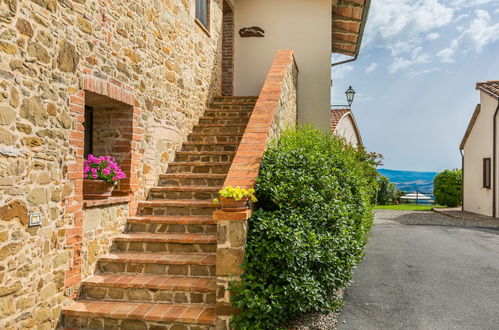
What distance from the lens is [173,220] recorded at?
4.79 metres

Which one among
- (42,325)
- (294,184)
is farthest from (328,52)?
(42,325)

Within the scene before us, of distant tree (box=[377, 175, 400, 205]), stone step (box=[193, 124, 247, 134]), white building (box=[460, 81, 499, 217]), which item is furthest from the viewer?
distant tree (box=[377, 175, 400, 205])

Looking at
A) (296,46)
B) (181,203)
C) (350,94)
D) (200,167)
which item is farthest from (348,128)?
(181,203)

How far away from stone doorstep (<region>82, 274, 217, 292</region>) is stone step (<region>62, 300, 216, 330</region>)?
0.19 metres

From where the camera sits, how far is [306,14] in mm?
9719

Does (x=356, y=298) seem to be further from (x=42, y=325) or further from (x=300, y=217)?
(x=42, y=325)

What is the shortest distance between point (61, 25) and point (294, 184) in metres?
2.94

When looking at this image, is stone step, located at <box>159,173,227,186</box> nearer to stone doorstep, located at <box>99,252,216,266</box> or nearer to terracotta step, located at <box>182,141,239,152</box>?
terracotta step, located at <box>182,141,239,152</box>

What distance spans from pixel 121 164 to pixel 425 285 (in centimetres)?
449

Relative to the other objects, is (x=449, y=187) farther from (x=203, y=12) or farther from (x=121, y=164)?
(x=121, y=164)

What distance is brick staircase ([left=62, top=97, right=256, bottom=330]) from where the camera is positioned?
11.9 feet

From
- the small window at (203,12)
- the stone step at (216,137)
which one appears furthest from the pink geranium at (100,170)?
the small window at (203,12)

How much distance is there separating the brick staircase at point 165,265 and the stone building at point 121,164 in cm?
1

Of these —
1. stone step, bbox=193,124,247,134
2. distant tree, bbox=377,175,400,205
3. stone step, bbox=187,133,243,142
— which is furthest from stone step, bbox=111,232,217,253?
distant tree, bbox=377,175,400,205
